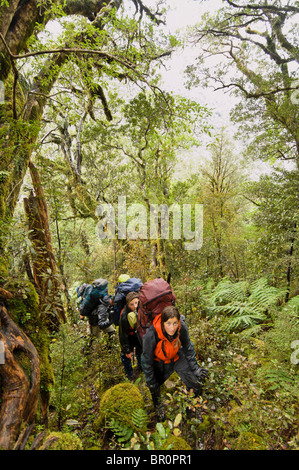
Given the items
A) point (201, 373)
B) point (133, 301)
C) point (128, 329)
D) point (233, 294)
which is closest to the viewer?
point (201, 373)

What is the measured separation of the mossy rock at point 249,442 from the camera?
6.81ft

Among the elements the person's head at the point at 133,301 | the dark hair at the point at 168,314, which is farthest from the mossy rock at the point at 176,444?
the person's head at the point at 133,301

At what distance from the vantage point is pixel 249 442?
7.00 ft

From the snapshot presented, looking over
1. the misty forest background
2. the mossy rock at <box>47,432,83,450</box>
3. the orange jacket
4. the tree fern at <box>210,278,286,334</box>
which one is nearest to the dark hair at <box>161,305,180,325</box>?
the orange jacket

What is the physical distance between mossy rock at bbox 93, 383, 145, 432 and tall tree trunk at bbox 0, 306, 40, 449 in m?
0.88

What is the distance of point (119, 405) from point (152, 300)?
139 centimetres

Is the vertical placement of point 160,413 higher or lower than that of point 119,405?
lower

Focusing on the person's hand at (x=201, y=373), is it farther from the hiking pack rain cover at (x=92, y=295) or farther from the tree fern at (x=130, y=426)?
the hiking pack rain cover at (x=92, y=295)

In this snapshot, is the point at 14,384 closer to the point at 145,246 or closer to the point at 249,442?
the point at 249,442

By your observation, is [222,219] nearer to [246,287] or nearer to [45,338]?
[246,287]

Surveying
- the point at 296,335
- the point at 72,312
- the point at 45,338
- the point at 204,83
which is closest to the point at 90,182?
the point at 204,83

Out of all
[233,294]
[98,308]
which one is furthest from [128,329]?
[233,294]

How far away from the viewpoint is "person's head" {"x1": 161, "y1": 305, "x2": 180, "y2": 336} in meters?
2.49

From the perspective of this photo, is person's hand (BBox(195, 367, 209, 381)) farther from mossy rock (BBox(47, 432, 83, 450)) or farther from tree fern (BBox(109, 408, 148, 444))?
mossy rock (BBox(47, 432, 83, 450))
